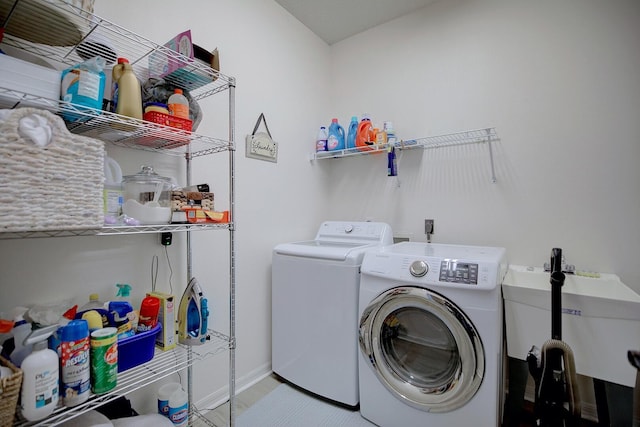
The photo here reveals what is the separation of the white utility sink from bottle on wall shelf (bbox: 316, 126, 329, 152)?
1610mm

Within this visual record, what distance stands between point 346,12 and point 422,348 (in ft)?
7.96

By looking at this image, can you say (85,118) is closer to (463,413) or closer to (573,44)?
(463,413)

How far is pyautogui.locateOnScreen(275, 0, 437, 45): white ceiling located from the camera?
7.27 feet

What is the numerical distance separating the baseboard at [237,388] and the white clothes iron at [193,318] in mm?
551

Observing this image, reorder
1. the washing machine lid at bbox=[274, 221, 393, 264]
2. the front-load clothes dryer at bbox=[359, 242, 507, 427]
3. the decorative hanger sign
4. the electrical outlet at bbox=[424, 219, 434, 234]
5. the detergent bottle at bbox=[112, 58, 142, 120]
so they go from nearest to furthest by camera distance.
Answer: the detergent bottle at bbox=[112, 58, 142, 120]
the front-load clothes dryer at bbox=[359, 242, 507, 427]
the washing machine lid at bbox=[274, 221, 393, 264]
the decorative hanger sign
the electrical outlet at bbox=[424, 219, 434, 234]

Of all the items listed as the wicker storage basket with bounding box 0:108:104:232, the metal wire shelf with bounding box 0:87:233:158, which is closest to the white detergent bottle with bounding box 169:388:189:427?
the wicker storage basket with bounding box 0:108:104:232

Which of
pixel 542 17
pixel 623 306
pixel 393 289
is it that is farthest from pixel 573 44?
pixel 393 289

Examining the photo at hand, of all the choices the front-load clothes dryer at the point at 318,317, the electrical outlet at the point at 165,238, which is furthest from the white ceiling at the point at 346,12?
the electrical outlet at the point at 165,238

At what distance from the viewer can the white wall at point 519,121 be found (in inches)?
64.8

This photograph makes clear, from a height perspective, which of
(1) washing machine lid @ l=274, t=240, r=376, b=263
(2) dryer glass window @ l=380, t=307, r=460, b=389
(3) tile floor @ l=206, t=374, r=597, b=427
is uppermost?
(1) washing machine lid @ l=274, t=240, r=376, b=263

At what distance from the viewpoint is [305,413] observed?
5.57ft

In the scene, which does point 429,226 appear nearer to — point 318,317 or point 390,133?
point 390,133

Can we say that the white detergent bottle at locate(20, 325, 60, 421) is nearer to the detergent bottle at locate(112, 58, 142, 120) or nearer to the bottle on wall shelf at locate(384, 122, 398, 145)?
the detergent bottle at locate(112, 58, 142, 120)

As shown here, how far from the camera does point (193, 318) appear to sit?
1386mm
